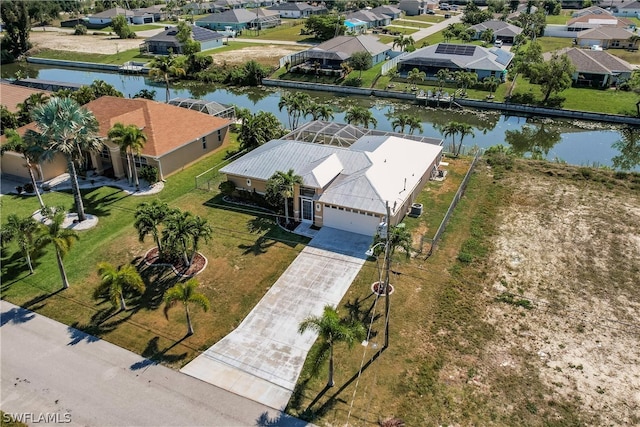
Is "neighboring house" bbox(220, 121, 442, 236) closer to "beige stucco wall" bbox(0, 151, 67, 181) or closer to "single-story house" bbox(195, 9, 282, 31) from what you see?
"beige stucco wall" bbox(0, 151, 67, 181)

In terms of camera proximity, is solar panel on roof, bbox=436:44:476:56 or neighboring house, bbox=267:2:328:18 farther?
neighboring house, bbox=267:2:328:18

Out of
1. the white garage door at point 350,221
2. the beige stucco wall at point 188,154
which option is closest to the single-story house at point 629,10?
the beige stucco wall at point 188,154

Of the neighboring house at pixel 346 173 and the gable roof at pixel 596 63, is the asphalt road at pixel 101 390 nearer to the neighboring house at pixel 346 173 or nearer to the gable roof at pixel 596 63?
the neighboring house at pixel 346 173

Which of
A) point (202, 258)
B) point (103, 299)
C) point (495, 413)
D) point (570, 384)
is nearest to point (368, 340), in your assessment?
point (495, 413)

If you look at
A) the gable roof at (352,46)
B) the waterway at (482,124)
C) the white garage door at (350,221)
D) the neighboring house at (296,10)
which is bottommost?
the waterway at (482,124)

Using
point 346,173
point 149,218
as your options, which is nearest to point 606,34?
point 346,173

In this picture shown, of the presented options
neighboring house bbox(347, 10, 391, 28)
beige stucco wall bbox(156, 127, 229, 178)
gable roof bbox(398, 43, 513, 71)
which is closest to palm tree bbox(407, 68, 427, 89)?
gable roof bbox(398, 43, 513, 71)

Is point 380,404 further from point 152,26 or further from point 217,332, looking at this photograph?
point 152,26
